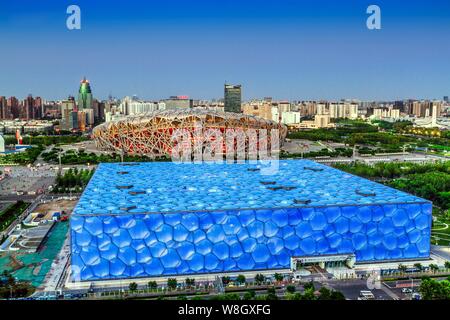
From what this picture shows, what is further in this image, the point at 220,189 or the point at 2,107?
the point at 2,107

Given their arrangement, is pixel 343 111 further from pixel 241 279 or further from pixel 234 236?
pixel 241 279

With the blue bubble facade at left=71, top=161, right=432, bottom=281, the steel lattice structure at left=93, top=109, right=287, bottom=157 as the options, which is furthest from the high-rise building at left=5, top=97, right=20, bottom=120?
the blue bubble facade at left=71, top=161, right=432, bottom=281

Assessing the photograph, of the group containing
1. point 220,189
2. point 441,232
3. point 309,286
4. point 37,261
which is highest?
point 220,189

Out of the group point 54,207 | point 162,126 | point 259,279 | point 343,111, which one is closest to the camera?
point 259,279

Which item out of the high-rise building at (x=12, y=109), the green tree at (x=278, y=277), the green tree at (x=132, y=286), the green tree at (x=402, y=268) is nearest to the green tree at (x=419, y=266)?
the green tree at (x=402, y=268)

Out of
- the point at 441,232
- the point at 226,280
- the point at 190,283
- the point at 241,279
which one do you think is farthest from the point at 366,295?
the point at 441,232
